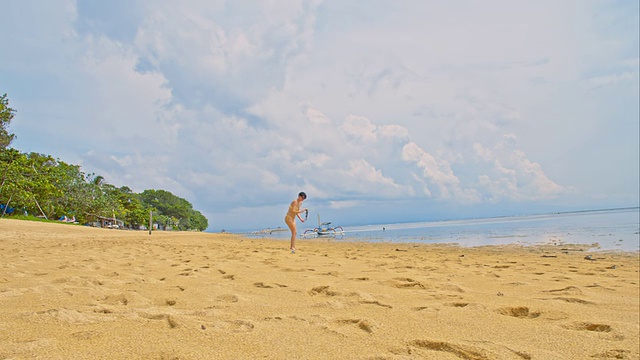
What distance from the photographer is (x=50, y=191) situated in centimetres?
3347

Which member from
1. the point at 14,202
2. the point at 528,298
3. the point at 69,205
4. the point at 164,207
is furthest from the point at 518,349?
the point at 164,207

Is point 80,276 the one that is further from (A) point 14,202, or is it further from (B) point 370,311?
(A) point 14,202

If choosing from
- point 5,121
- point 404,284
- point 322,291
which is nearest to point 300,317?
point 322,291

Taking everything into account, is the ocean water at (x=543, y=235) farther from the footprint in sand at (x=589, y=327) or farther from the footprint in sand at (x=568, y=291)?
the footprint in sand at (x=589, y=327)

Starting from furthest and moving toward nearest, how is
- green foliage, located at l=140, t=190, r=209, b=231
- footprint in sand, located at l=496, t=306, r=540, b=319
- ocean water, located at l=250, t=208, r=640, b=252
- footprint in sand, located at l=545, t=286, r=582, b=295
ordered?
green foliage, located at l=140, t=190, r=209, b=231 < ocean water, located at l=250, t=208, r=640, b=252 < footprint in sand, located at l=545, t=286, r=582, b=295 < footprint in sand, located at l=496, t=306, r=540, b=319

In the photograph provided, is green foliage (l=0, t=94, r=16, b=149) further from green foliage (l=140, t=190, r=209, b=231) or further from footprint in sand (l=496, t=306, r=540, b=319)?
green foliage (l=140, t=190, r=209, b=231)

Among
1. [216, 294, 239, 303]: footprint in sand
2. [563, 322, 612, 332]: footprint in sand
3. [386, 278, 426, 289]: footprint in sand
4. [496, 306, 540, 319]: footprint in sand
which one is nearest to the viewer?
[563, 322, 612, 332]: footprint in sand

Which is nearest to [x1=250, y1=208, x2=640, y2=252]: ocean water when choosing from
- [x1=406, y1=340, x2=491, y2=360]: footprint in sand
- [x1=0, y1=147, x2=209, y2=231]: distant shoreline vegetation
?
[x1=406, y1=340, x2=491, y2=360]: footprint in sand

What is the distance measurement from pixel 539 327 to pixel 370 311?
1262 millimetres

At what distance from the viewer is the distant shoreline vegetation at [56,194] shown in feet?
96.1

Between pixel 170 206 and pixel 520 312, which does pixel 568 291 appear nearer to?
pixel 520 312

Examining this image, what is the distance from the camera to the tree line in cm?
2908

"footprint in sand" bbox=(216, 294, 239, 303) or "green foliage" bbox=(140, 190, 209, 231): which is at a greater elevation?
"green foliage" bbox=(140, 190, 209, 231)

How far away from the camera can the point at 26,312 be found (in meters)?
2.63
